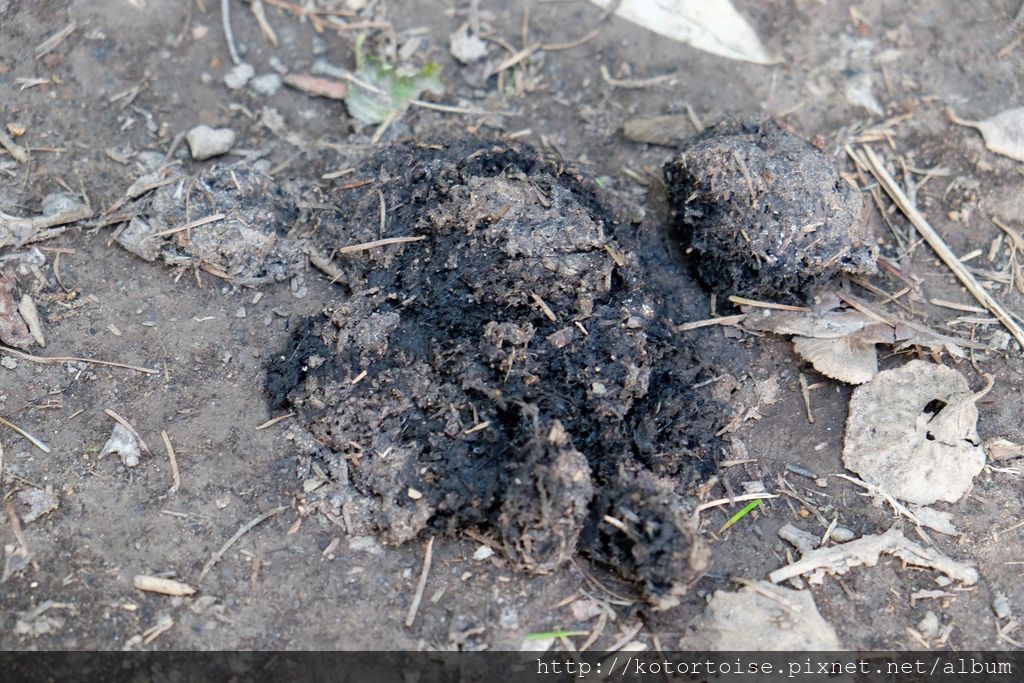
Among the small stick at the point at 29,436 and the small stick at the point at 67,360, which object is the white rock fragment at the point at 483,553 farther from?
the small stick at the point at 29,436

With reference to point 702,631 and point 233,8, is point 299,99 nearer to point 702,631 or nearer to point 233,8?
point 233,8

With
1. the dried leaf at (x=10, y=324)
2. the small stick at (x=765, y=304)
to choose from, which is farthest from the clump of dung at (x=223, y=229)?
the small stick at (x=765, y=304)

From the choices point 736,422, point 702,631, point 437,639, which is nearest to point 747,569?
point 702,631

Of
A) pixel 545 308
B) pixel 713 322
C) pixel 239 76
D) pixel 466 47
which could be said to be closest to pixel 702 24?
pixel 466 47

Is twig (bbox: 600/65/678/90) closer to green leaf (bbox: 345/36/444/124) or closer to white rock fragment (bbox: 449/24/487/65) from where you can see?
white rock fragment (bbox: 449/24/487/65)

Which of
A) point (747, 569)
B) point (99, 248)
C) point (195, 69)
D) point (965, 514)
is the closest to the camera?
point (747, 569)
